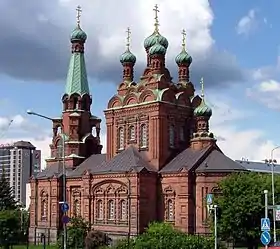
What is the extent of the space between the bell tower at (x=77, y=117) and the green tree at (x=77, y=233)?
13.6 meters

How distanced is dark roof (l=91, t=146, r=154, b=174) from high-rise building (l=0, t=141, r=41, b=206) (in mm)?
106104

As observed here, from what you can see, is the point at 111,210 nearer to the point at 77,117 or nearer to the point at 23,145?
the point at 77,117

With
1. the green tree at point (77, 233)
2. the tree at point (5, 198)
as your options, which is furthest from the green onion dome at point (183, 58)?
→ the tree at point (5, 198)

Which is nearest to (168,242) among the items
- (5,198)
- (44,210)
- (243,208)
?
(243,208)

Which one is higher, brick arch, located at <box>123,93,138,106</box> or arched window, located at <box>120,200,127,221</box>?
brick arch, located at <box>123,93,138,106</box>

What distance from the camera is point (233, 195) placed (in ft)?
175

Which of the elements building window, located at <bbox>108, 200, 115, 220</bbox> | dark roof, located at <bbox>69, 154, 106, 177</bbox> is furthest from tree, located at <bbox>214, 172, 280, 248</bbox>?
dark roof, located at <bbox>69, 154, 106, 177</bbox>

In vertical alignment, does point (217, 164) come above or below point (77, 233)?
above

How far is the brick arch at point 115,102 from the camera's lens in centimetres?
7356

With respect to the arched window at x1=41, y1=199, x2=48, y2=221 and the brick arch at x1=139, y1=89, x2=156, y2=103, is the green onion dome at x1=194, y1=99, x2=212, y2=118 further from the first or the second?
the arched window at x1=41, y1=199, x2=48, y2=221

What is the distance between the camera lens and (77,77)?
8194 centimetres

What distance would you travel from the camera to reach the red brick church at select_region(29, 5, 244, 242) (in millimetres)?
63469

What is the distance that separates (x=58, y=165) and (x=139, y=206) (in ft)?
64.2

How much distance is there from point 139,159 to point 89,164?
11602mm
